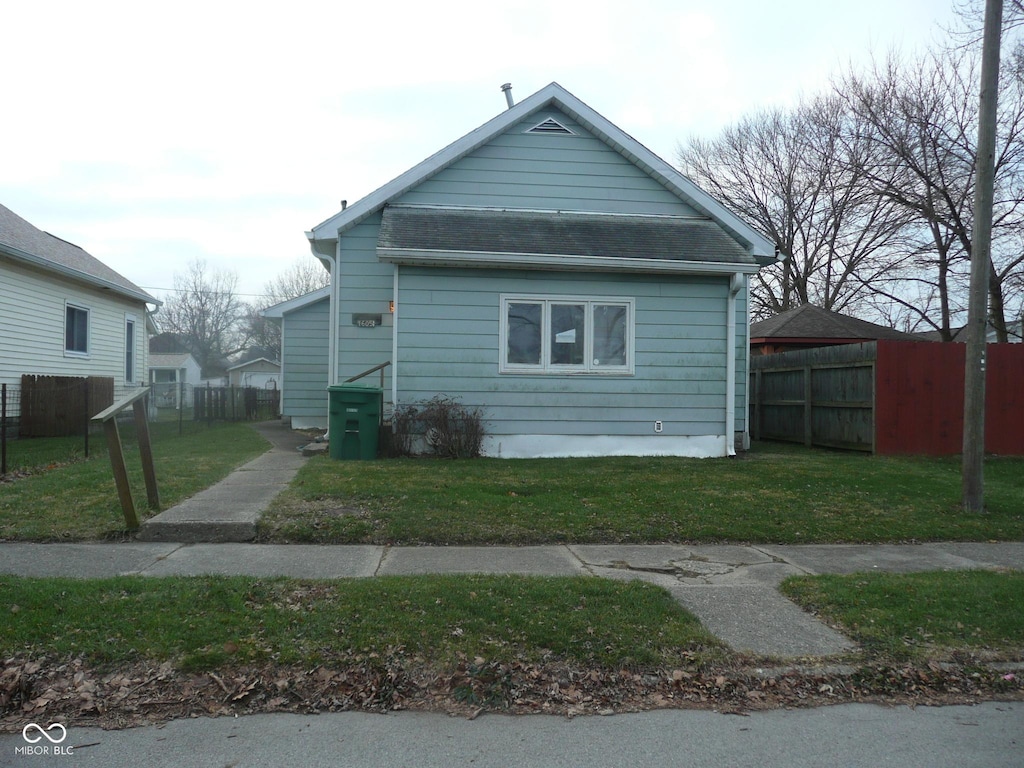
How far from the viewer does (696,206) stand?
14.5 meters

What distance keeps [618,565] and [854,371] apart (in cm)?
907

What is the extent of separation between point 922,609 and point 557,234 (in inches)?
353

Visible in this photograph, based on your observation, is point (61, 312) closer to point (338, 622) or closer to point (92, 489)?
point (92, 489)

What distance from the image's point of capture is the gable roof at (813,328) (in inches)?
864

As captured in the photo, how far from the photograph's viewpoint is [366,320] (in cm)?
1425

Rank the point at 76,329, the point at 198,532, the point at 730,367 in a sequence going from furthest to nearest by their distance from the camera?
the point at 76,329 < the point at 730,367 < the point at 198,532

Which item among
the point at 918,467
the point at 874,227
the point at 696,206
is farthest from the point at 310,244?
the point at 874,227

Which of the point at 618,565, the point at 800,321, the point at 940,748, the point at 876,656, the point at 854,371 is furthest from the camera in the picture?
the point at 800,321

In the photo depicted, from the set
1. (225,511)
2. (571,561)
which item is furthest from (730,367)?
(225,511)

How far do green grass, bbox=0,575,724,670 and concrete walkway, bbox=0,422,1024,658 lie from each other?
18.2 inches

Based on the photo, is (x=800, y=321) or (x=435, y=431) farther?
(x=800, y=321)

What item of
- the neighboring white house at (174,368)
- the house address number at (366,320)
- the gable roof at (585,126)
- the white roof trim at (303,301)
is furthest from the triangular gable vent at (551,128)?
the neighboring white house at (174,368)

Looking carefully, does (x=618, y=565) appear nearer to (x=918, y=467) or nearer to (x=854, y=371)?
(x=918, y=467)

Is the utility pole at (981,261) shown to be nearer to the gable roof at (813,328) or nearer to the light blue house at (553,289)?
the light blue house at (553,289)
